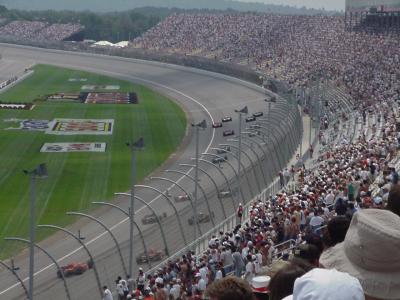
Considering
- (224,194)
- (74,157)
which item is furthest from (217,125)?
(224,194)

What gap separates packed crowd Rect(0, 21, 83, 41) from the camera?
134 meters

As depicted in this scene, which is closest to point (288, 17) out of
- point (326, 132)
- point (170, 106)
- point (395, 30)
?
point (395, 30)

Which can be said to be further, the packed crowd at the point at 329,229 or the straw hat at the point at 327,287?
the packed crowd at the point at 329,229

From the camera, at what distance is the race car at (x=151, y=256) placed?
20.3 meters

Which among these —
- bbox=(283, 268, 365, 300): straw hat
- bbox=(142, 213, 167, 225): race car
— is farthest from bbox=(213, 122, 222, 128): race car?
bbox=(283, 268, 365, 300): straw hat

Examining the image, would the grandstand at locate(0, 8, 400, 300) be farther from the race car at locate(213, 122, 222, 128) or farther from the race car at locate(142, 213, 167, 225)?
the race car at locate(213, 122, 222, 128)

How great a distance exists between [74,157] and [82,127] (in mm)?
11077

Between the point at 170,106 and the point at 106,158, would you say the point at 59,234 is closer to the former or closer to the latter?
the point at 106,158

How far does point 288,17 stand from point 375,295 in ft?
316

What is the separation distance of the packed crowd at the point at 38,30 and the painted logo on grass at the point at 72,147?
86687 millimetres

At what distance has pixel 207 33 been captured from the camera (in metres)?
105

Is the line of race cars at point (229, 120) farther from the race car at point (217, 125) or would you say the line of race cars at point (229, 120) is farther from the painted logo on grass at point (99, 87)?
the painted logo on grass at point (99, 87)

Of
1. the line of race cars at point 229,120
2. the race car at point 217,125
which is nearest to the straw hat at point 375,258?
the line of race cars at point 229,120

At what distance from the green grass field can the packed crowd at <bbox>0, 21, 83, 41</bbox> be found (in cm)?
6071
